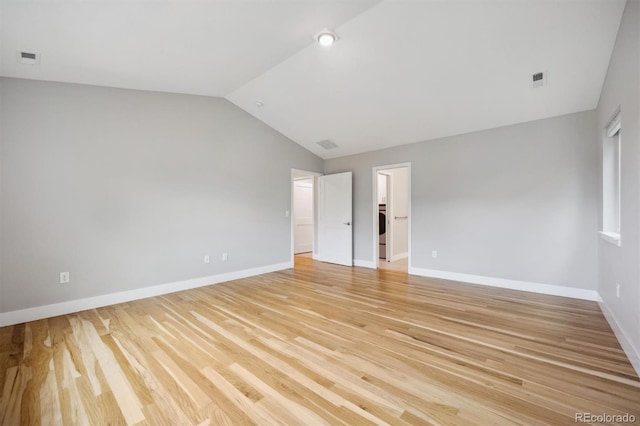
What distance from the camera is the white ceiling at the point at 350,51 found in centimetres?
228

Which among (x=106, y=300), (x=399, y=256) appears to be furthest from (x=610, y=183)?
(x=106, y=300)

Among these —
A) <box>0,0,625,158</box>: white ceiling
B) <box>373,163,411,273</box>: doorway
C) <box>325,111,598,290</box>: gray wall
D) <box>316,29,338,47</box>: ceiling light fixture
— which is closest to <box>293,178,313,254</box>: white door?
<box>373,163,411,273</box>: doorway

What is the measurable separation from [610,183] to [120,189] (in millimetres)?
5727

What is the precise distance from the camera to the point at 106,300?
10.9ft

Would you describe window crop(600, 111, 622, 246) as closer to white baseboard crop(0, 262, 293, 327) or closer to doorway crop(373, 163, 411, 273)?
doorway crop(373, 163, 411, 273)

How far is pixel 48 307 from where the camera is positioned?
297 cm

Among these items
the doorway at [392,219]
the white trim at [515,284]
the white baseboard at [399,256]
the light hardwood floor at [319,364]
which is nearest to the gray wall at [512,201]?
the white trim at [515,284]

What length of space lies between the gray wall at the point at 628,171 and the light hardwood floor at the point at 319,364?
0.38 m

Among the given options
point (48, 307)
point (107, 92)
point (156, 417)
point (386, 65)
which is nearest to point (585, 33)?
point (386, 65)

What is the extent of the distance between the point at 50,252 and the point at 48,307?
0.60 metres

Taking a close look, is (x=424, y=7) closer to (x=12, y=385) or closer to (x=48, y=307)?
(x=12, y=385)

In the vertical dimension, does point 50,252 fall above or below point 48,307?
above

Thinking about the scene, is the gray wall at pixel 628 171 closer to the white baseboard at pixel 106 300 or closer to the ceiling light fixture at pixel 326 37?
the ceiling light fixture at pixel 326 37

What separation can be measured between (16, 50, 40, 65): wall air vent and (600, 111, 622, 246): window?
5.72 m
